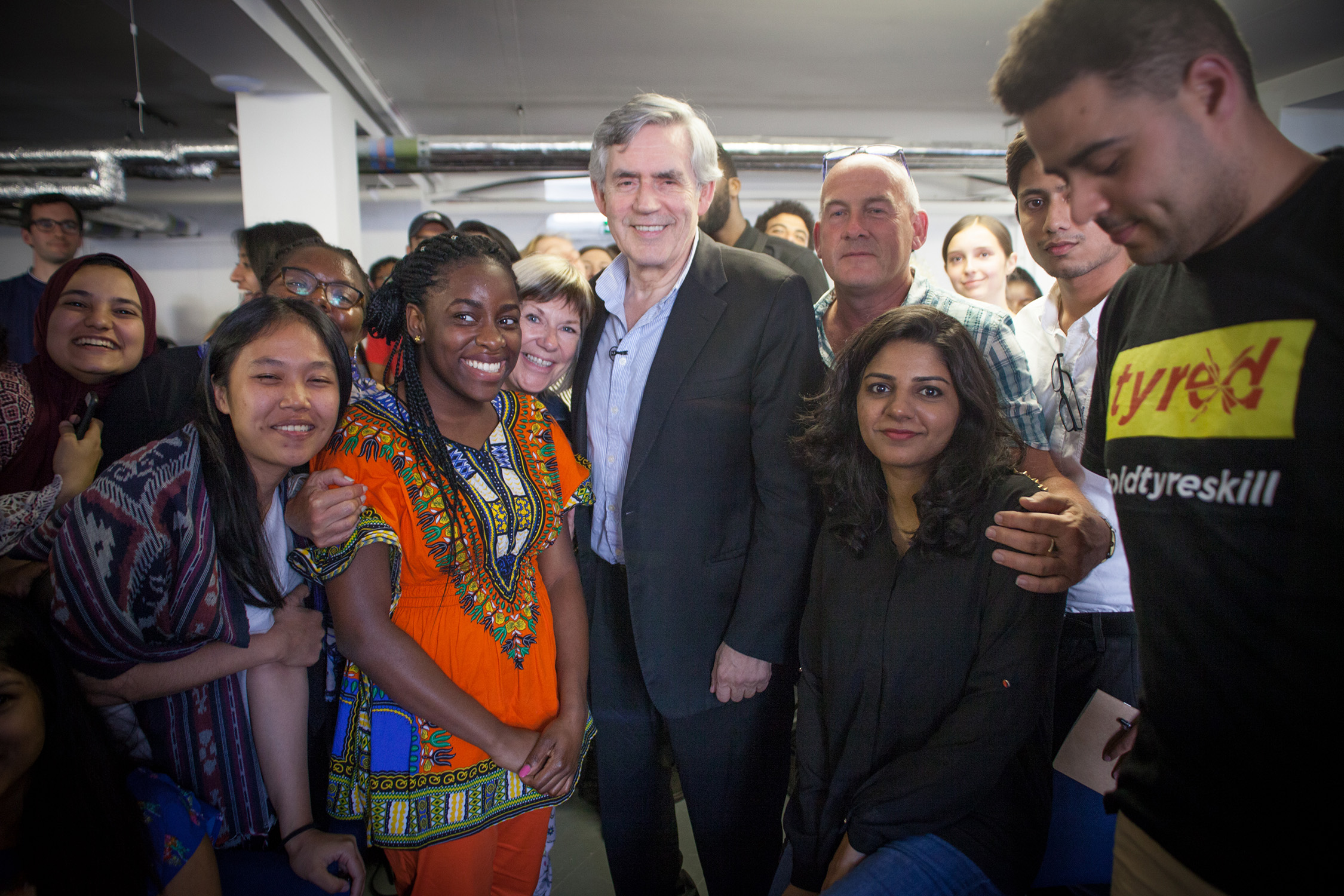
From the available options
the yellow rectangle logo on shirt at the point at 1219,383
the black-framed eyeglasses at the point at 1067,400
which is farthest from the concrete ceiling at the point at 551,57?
the yellow rectangle logo on shirt at the point at 1219,383

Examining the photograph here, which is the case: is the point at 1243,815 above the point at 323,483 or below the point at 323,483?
below

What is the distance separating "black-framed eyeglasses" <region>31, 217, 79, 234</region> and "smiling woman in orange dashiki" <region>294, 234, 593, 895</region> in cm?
402

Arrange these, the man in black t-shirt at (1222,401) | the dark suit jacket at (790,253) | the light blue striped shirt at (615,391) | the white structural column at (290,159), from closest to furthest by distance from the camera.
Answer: the man in black t-shirt at (1222,401) → the light blue striped shirt at (615,391) → the dark suit jacket at (790,253) → the white structural column at (290,159)

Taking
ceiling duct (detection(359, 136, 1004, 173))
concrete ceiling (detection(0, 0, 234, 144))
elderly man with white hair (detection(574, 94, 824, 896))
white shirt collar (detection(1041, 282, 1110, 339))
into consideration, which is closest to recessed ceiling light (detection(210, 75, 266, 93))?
concrete ceiling (detection(0, 0, 234, 144))

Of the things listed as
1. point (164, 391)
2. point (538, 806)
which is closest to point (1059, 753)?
point (538, 806)

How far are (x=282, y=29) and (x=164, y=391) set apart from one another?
136 inches

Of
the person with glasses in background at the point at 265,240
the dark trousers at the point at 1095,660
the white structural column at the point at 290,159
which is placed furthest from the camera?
the white structural column at the point at 290,159

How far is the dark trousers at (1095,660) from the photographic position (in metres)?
1.69

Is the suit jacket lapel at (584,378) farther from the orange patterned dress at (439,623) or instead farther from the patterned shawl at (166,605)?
the patterned shawl at (166,605)

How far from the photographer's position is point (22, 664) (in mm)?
1169

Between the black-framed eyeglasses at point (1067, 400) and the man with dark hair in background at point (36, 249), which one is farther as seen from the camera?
the man with dark hair in background at point (36, 249)

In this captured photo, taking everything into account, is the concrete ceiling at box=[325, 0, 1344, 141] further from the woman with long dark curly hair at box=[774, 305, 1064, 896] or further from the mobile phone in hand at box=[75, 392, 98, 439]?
the woman with long dark curly hair at box=[774, 305, 1064, 896]

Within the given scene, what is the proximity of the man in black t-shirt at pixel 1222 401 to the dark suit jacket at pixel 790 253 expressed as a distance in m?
2.18

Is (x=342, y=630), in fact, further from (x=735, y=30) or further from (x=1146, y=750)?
(x=735, y=30)
